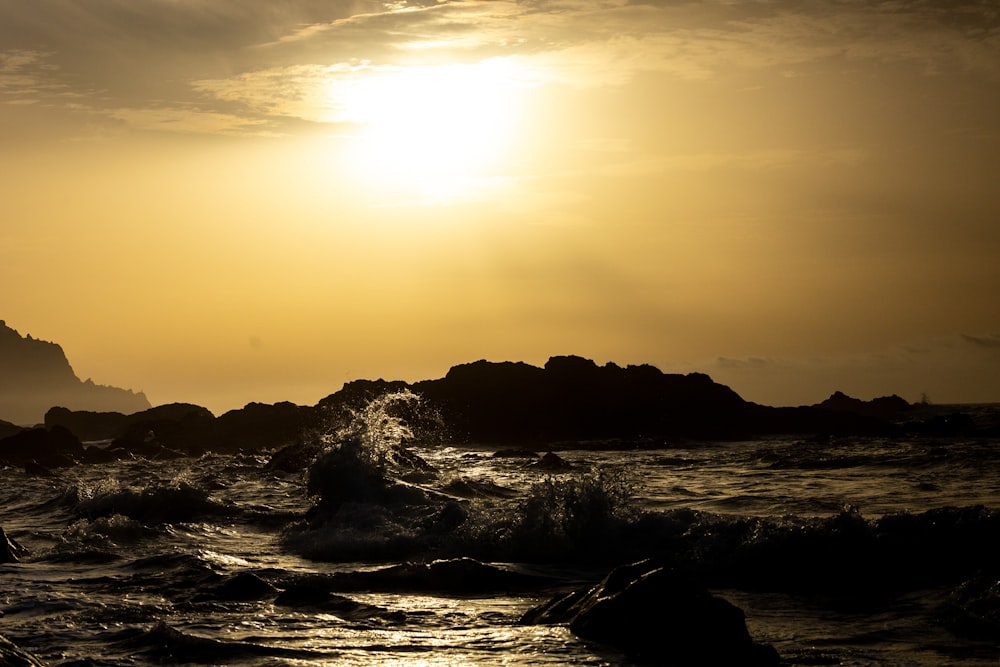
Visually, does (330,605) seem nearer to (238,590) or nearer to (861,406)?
(238,590)

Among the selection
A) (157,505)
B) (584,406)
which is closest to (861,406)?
(584,406)

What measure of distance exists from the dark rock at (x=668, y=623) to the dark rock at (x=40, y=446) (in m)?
51.9

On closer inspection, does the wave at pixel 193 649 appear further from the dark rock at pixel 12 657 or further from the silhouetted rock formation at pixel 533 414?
the silhouetted rock formation at pixel 533 414

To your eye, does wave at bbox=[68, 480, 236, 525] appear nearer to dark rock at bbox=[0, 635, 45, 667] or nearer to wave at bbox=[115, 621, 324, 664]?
wave at bbox=[115, 621, 324, 664]

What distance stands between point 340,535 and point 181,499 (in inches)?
274

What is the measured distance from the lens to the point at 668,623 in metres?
10.3

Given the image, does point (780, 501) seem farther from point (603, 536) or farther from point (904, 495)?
point (603, 536)

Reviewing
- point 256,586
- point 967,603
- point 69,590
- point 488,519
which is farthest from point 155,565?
point 967,603

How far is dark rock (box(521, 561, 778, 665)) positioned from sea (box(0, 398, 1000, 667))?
316 mm

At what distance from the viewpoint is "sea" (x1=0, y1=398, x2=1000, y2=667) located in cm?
1061

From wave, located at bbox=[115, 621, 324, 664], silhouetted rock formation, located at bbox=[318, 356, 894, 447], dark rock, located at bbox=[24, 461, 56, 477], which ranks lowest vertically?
wave, located at bbox=[115, 621, 324, 664]

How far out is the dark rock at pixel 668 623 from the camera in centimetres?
988

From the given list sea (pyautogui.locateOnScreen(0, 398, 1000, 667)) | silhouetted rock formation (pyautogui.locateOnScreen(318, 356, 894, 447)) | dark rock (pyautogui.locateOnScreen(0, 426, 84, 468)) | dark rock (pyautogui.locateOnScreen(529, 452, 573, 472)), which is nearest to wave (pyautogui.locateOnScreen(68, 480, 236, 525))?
sea (pyautogui.locateOnScreen(0, 398, 1000, 667))

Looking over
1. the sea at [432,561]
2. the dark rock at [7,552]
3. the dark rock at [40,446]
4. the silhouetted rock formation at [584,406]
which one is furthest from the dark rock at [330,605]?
the silhouetted rock formation at [584,406]
